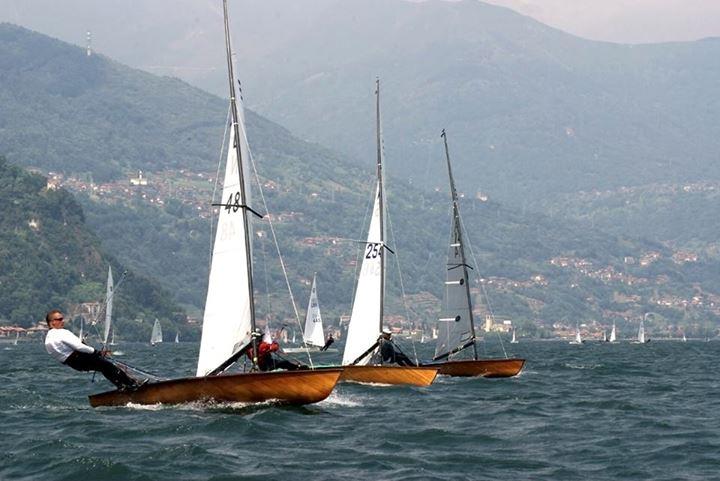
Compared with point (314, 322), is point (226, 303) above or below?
below

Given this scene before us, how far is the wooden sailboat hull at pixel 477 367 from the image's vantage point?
68.6 metres

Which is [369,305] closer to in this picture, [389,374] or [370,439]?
[389,374]

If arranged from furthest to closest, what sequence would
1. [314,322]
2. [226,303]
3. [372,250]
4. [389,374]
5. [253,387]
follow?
[314,322] → [372,250] → [389,374] → [226,303] → [253,387]

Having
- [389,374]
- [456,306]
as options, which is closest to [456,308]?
[456,306]

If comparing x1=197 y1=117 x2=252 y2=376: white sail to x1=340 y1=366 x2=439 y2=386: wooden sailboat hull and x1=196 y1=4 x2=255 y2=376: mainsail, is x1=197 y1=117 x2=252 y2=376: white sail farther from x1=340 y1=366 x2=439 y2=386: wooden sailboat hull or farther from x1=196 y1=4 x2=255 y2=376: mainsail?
x1=340 y1=366 x2=439 y2=386: wooden sailboat hull

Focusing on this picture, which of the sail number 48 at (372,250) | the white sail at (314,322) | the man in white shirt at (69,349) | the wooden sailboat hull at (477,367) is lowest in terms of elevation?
the man in white shirt at (69,349)

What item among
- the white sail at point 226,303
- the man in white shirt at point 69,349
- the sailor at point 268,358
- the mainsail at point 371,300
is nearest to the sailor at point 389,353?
the mainsail at point 371,300

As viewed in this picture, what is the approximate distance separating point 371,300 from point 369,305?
0.23m

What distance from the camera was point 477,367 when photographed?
6875 cm

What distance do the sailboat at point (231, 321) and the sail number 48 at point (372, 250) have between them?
1937 cm

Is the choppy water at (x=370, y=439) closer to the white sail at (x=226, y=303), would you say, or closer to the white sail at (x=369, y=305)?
the white sail at (x=226, y=303)

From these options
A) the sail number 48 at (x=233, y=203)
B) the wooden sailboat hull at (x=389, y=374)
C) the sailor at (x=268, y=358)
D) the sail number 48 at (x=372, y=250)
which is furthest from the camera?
the sail number 48 at (x=372, y=250)

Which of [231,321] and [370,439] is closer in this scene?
[370,439]

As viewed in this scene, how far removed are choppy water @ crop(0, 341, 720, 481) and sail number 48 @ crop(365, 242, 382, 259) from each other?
9.23m
